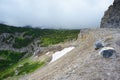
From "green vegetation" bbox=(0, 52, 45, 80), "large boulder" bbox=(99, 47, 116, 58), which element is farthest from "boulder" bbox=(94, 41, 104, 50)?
"green vegetation" bbox=(0, 52, 45, 80)

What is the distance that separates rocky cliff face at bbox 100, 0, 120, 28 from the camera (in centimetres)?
7644

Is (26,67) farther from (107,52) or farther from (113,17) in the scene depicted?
(107,52)

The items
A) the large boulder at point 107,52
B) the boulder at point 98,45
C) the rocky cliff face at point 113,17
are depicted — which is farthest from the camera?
the rocky cliff face at point 113,17

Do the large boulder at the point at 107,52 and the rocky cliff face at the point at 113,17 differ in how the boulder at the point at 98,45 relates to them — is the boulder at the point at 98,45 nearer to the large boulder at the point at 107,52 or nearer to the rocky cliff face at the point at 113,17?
the large boulder at the point at 107,52

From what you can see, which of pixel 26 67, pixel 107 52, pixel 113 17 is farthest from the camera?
pixel 26 67

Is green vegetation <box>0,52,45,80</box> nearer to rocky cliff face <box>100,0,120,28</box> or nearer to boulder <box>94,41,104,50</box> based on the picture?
rocky cliff face <box>100,0,120,28</box>

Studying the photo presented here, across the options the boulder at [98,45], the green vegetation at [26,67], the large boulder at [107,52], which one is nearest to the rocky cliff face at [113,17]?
the green vegetation at [26,67]

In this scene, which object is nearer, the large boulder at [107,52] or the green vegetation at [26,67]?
the large boulder at [107,52]

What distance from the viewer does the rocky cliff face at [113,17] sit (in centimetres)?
7644

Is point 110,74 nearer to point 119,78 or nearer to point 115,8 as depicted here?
point 119,78

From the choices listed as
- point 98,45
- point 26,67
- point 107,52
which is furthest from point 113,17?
point 26,67

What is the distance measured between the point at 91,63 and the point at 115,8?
42.9 meters

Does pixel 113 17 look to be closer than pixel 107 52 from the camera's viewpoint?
No

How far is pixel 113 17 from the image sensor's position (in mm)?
78062
